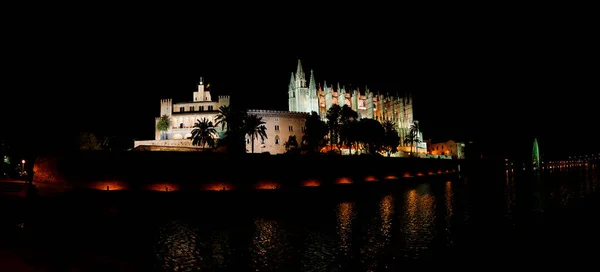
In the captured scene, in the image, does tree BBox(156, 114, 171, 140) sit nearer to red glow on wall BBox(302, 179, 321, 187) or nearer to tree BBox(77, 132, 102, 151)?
tree BBox(77, 132, 102, 151)

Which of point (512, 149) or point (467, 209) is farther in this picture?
point (512, 149)

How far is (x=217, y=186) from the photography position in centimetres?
3950

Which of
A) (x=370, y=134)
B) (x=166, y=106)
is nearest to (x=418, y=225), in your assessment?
(x=370, y=134)

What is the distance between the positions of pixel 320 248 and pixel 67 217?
1656cm

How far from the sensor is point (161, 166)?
37719mm

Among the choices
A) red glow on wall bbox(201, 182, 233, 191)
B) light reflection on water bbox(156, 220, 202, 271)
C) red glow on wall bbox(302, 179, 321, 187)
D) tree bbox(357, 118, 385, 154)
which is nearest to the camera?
light reflection on water bbox(156, 220, 202, 271)

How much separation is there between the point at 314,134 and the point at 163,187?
3793cm

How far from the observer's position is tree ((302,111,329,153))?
236 ft

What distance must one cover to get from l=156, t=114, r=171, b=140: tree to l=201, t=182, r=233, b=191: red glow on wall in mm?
42627

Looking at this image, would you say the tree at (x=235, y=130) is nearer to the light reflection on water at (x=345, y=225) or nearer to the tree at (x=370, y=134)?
the tree at (x=370, y=134)

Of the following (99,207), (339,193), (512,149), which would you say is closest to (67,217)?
(99,207)

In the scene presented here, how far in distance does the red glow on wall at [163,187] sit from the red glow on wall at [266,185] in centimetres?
756

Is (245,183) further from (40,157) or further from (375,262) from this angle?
(375,262)

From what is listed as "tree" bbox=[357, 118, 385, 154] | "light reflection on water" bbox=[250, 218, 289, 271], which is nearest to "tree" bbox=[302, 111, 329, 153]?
"tree" bbox=[357, 118, 385, 154]
